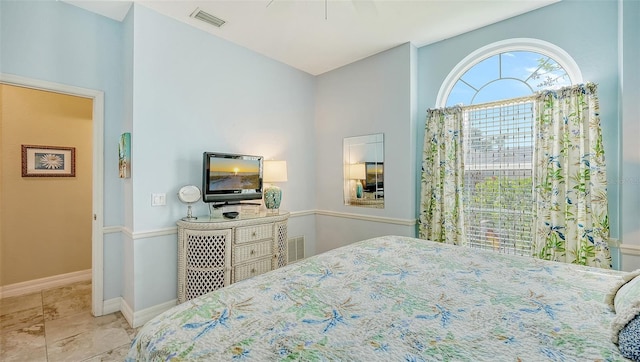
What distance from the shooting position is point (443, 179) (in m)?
3.10

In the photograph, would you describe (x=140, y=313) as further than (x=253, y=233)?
No

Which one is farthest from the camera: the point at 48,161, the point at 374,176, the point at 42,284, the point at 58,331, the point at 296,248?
A: the point at 296,248

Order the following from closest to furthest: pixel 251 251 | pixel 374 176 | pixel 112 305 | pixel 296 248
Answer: pixel 112 305 → pixel 251 251 → pixel 374 176 → pixel 296 248

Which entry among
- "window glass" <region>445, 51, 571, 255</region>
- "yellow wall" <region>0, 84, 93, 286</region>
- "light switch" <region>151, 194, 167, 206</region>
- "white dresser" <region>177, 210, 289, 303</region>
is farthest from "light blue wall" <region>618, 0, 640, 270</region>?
"yellow wall" <region>0, 84, 93, 286</region>

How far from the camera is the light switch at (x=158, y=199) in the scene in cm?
260

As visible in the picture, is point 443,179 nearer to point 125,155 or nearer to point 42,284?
point 125,155

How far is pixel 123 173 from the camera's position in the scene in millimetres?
2568

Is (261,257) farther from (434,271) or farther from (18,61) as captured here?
(18,61)

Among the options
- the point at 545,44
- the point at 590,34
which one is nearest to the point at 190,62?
the point at 545,44

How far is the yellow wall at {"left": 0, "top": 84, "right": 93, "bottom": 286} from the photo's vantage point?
3.09 metres

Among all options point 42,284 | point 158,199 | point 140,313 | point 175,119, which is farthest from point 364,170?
point 42,284

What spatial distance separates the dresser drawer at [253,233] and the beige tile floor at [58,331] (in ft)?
3.82

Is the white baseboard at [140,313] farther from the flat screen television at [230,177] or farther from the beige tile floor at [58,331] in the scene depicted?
the flat screen television at [230,177]

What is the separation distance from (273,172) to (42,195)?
2794 millimetres
